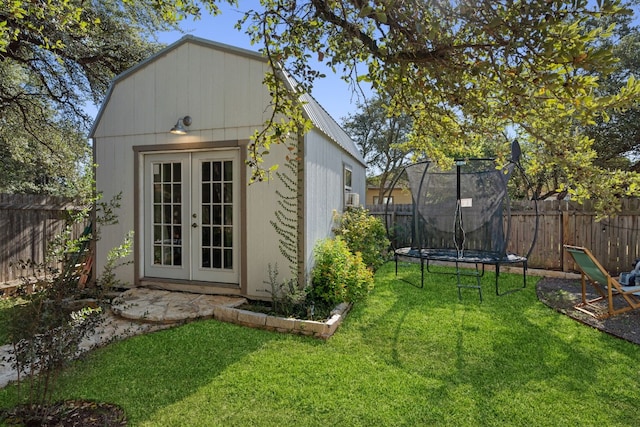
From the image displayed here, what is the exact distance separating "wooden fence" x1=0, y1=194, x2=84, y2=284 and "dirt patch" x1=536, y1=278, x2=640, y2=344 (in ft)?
23.9

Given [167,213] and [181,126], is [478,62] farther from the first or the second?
[167,213]

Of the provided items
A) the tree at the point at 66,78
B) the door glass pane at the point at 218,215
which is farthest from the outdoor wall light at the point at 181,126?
the tree at the point at 66,78

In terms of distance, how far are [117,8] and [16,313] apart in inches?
287

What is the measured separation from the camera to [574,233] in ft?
22.0

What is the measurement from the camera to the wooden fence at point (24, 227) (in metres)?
5.35

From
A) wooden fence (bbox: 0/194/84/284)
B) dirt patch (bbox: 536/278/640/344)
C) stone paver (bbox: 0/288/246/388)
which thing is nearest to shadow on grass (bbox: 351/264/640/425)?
dirt patch (bbox: 536/278/640/344)

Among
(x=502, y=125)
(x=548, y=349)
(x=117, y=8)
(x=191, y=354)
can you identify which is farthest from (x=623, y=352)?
(x=117, y=8)

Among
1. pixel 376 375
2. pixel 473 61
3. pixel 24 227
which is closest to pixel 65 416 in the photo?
pixel 376 375

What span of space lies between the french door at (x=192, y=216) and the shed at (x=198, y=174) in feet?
0.05

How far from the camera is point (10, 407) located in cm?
240

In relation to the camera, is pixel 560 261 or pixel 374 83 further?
pixel 560 261

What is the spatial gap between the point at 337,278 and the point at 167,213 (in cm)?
283

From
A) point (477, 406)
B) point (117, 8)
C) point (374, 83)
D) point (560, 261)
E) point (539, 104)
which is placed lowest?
point (477, 406)

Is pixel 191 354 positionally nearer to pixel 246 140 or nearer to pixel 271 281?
pixel 271 281
